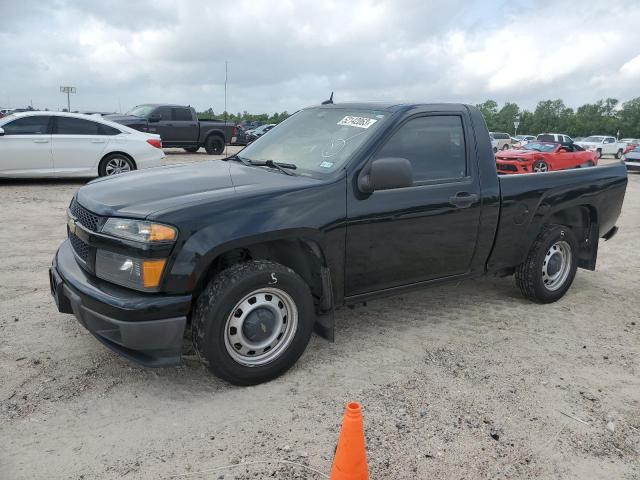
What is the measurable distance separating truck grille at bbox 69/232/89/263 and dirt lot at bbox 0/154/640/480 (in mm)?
749

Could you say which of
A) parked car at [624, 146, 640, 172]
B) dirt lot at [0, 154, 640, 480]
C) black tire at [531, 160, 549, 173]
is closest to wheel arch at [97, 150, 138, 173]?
dirt lot at [0, 154, 640, 480]

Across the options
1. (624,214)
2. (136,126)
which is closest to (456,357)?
(624,214)

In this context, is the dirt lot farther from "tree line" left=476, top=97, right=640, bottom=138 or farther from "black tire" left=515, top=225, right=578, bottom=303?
"tree line" left=476, top=97, right=640, bottom=138

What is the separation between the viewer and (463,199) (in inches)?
165

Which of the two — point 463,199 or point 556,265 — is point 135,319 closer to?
point 463,199

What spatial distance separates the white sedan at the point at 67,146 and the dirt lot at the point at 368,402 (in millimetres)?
6766

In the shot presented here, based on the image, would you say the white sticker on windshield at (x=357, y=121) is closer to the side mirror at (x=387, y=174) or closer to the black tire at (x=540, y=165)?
the side mirror at (x=387, y=174)

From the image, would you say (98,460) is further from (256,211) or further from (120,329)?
(256,211)

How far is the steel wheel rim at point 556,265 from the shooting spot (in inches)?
201

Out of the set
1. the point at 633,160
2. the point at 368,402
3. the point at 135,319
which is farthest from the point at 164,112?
the point at 633,160

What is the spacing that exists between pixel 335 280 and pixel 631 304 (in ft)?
11.0

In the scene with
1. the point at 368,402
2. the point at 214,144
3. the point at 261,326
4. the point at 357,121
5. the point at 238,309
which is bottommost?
the point at 368,402

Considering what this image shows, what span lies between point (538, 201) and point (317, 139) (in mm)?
2023

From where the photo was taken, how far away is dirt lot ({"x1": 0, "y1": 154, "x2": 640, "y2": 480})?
277 centimetres
